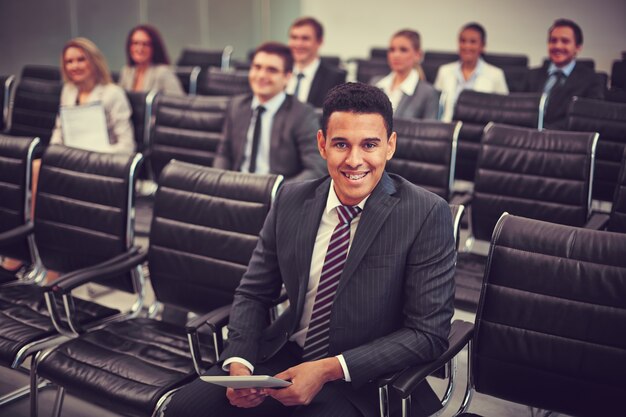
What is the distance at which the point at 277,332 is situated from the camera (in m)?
2.11

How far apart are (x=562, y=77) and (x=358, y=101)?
3865 mm

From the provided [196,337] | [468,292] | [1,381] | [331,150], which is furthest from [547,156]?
[1,381]

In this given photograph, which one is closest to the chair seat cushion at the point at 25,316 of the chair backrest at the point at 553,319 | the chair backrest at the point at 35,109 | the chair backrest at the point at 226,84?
the chair backrest at the point at 553,319

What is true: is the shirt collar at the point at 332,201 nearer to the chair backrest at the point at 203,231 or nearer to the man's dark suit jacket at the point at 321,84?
the chair backrest at the point at 203,231

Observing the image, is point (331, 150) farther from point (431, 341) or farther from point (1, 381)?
point (1, 381)

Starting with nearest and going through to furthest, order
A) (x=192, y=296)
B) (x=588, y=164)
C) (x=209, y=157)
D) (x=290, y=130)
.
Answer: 1. (x=192, y=296)
2. (x=588, y=164)
3. (x=290, y=130)
4. (x=209, y=157)

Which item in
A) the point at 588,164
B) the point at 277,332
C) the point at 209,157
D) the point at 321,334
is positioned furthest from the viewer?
the point at 209,157

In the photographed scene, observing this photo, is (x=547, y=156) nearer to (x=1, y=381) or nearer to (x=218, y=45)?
(x=1, y=381)

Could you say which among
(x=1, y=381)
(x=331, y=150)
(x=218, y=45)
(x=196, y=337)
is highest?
(x=218, y=45)

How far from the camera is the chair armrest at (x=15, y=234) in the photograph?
2836mm

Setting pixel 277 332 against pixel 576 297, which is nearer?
pixel 576 297

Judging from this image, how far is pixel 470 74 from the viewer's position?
5.80 m

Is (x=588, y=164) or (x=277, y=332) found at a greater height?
(x=588, y=164)

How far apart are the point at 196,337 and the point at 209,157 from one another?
6.24ft
